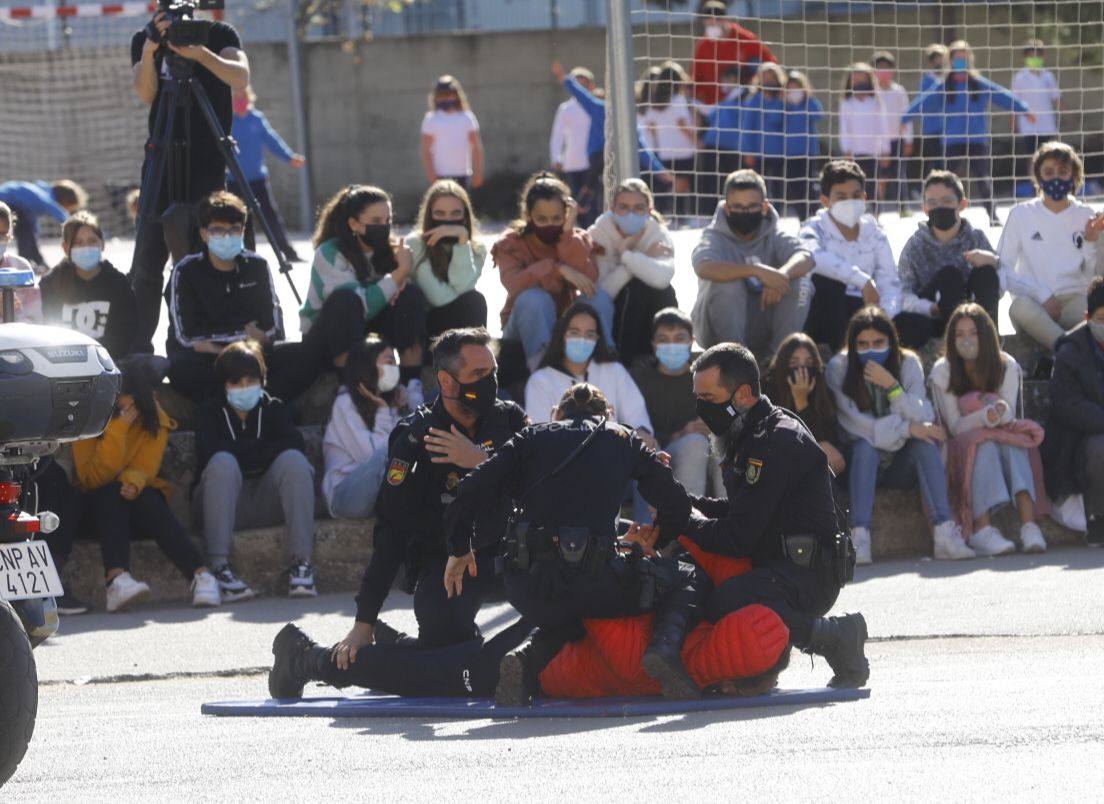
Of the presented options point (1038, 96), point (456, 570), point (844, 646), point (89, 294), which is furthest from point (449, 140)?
point (844, 646)

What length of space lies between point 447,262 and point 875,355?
2.34 meters

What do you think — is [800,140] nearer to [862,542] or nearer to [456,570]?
[862,542]

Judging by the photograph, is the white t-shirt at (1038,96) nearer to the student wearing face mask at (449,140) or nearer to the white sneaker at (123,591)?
the student wearing face mask at (449,140)

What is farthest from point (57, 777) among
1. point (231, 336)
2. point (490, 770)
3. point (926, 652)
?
point (231, 336)

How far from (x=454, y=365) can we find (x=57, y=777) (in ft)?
7.75

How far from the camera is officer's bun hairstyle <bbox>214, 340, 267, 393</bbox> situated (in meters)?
10.1

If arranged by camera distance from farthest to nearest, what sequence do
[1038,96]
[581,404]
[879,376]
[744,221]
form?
[1038,96], [744,221], [879,376], [581,404]

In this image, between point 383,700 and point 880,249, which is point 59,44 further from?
point 383,700

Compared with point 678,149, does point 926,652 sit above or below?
below

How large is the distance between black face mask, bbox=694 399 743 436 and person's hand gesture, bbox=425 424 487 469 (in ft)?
2.84

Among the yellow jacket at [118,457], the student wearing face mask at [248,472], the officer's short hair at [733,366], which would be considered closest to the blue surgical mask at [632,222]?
the student wearing face mask at [248,472]

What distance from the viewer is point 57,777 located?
6152 millimetres

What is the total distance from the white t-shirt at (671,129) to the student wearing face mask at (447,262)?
2.28 m

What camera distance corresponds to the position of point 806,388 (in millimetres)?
10250
